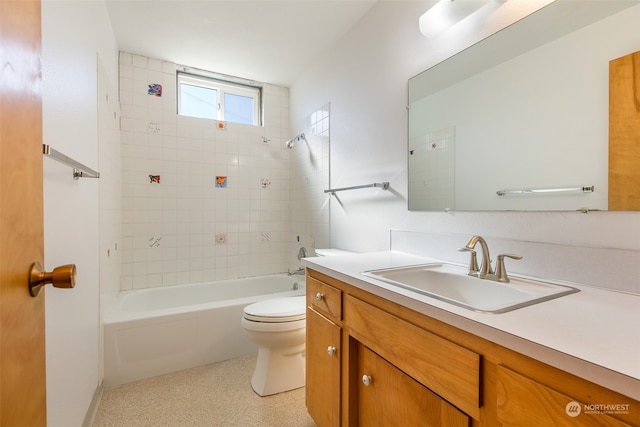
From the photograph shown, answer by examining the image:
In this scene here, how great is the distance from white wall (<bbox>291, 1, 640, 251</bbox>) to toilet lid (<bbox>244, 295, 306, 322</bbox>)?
0.57 m

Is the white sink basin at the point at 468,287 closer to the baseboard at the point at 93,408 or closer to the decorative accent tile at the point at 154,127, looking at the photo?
the baseboard at the point at 93,408

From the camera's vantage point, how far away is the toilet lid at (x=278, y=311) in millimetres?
1633

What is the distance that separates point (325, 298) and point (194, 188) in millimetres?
2091

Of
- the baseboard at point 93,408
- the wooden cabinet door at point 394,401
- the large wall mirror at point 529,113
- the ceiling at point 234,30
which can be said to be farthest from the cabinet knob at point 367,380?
the ceiling at point 234,30

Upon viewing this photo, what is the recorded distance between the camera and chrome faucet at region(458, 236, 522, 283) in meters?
0.99

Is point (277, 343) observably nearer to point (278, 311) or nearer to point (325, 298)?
point (278, 311)

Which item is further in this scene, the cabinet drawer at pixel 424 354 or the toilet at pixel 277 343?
the toilet at pixel 277 343

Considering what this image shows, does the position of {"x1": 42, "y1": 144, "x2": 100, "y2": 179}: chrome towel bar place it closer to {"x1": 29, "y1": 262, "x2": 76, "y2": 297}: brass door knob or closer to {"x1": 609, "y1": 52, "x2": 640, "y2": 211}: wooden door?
{"x1": 29, "y1": 262, "x2": 76, "y2": 297}: brass door knob

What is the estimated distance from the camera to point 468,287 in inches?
42.1

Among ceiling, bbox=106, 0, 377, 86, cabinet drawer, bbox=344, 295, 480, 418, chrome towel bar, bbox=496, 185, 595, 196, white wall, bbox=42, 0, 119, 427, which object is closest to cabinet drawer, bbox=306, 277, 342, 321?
cabinet drawer, bbox=344, 295, 480, 418

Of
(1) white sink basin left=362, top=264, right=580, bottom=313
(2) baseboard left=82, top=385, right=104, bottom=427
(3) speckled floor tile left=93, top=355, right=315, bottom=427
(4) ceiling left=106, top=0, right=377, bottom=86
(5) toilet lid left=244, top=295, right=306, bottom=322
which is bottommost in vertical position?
(3) speckled floor tile left=93, top=355, right=315, bottom=427

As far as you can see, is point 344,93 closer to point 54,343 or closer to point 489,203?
point 489,203

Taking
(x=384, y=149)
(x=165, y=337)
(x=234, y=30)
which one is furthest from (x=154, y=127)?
(x=384, y=149)

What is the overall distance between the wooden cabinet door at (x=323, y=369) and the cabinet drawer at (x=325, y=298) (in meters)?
0.04
